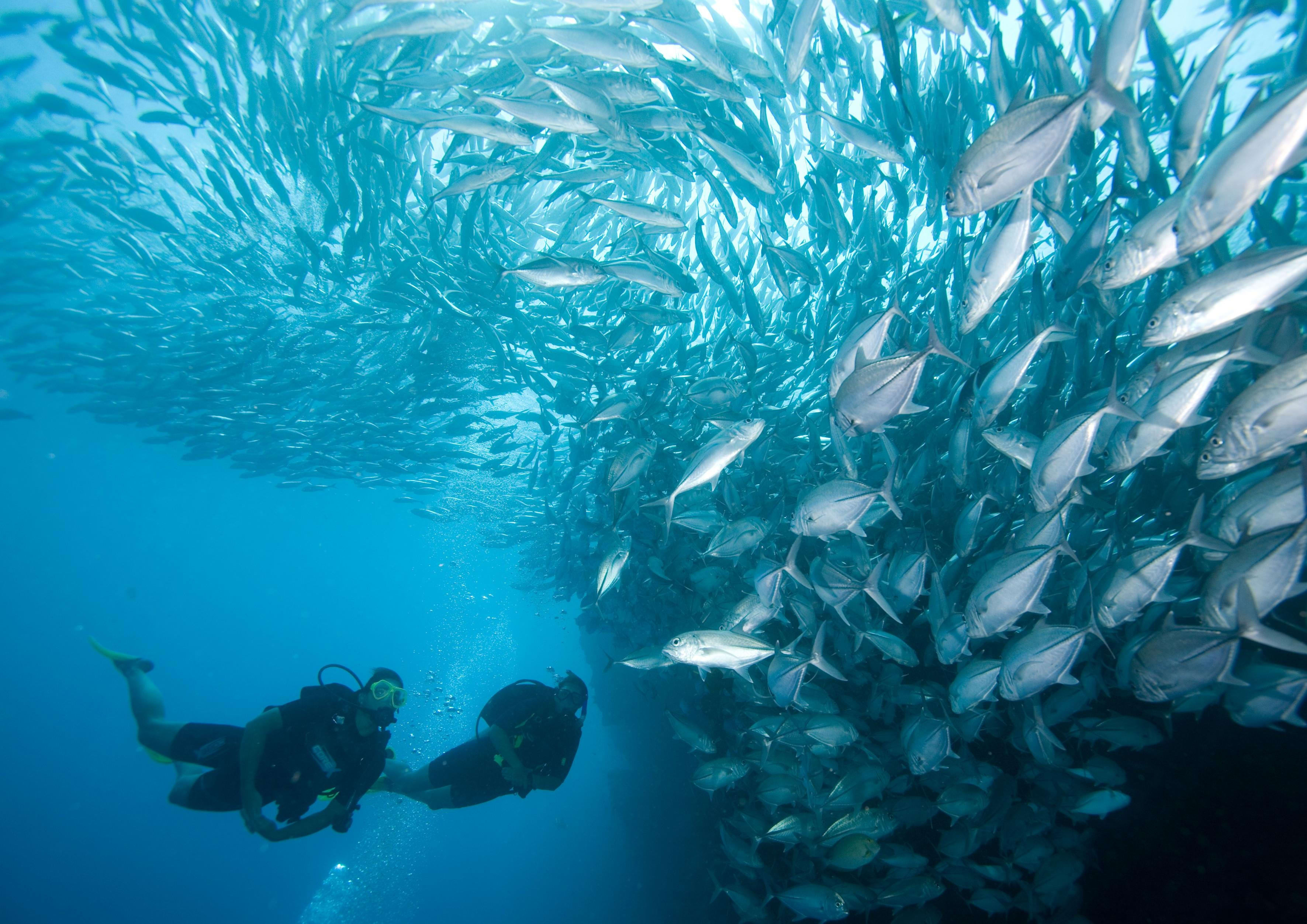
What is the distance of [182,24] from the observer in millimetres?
5516

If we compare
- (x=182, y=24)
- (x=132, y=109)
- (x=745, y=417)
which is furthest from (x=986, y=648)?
(x=132, y=109)

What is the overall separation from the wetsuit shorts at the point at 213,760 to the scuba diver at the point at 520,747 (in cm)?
263

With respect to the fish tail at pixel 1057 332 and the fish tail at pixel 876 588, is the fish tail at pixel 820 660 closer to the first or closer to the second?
the fish tail at pixel 876 588

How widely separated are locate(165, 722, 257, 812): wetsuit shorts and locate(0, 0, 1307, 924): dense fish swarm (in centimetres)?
537

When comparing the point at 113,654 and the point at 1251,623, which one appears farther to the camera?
the point at 113,654

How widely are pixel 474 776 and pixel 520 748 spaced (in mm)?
1152

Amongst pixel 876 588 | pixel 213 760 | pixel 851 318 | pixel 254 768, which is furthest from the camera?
pixel 213 760

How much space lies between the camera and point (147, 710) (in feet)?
25.7

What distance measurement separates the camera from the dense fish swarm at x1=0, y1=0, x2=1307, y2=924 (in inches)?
90.0

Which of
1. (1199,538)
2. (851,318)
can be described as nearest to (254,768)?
(851,318)

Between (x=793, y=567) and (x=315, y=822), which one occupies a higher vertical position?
(x=793, y=567)

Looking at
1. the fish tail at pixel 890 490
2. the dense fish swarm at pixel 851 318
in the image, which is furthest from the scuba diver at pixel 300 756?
the fish tail at pixel 890 490

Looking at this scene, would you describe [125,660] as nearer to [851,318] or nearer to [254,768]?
[254,768]

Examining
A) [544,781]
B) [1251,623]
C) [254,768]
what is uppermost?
[1251,623]
